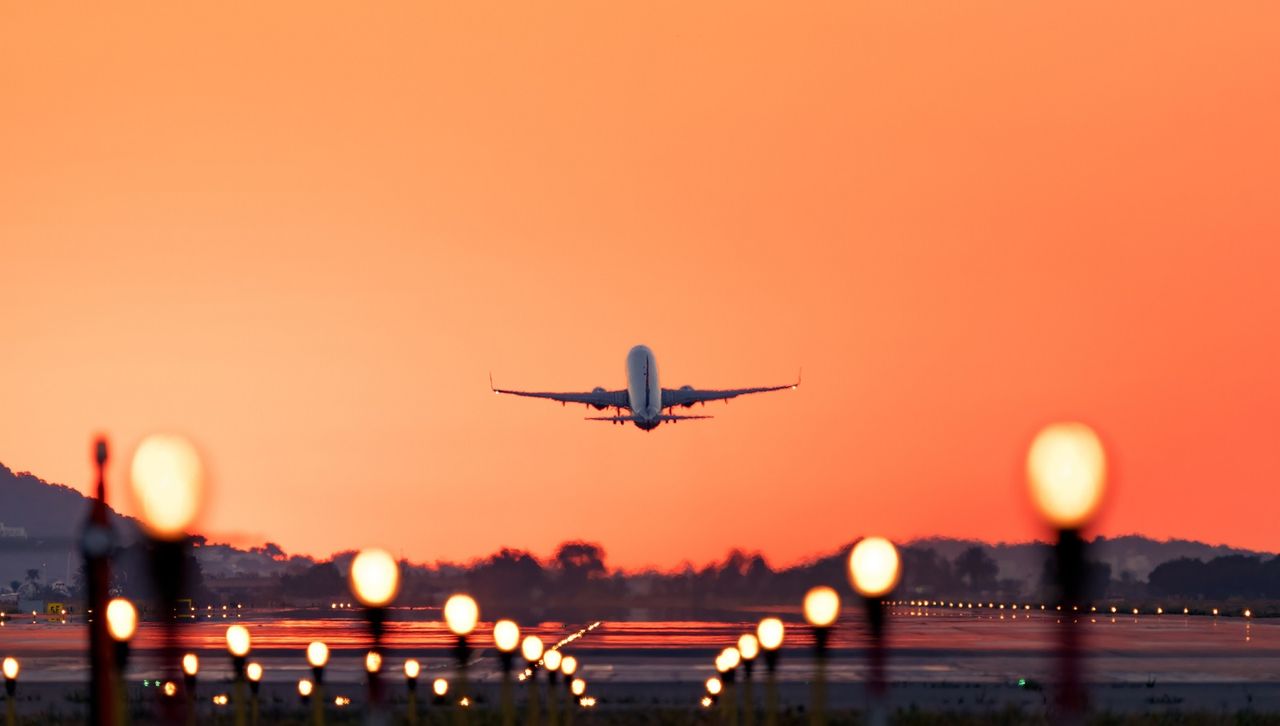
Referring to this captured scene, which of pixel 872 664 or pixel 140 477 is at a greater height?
pixel 140 477

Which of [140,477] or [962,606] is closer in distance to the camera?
[140,477]

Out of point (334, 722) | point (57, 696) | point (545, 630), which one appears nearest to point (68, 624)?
point (545, 630)

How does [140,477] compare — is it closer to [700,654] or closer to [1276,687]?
[1276,687]

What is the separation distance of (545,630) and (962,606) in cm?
7163

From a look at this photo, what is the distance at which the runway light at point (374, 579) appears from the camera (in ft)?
68.4

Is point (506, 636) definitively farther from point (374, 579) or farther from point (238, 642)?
point (374, 579)

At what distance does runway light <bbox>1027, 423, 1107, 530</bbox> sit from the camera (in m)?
13.7

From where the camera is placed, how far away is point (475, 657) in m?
76.8

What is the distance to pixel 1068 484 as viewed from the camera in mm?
13805

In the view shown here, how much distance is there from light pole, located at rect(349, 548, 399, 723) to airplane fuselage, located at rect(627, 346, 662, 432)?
89.7 meters

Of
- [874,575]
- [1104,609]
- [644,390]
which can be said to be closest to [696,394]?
[644,390]

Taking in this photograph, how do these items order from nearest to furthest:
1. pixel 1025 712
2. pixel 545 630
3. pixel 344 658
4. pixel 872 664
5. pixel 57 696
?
pixel 872 664, pixel 1025 712, pixel 57 696, pixel 344 658, pixel 545 630

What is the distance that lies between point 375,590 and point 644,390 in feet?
309

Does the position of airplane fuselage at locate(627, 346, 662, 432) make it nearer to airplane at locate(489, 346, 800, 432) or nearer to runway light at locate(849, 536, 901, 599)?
airplane at locate(489, 346, 800, 432)
